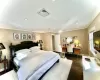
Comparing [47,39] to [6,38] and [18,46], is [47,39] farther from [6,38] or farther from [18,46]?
[6,38]

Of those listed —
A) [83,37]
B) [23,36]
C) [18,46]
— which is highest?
[23,36]

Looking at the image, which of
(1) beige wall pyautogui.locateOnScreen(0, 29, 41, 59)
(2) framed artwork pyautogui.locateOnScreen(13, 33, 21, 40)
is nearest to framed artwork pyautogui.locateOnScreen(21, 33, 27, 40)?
(2) framed artwork pyautogui.locateOnScreen(13, 33, 21, 40)

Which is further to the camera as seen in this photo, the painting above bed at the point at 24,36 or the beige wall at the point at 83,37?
the beige wall at the point at 83,37

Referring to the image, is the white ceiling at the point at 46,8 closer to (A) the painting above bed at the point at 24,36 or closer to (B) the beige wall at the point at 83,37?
(A) the painting above bed at the point at 24,36

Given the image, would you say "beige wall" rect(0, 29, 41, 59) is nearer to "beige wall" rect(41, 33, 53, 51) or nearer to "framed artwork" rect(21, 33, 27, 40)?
"framed artwork" rect(21, 33, 27, 40)

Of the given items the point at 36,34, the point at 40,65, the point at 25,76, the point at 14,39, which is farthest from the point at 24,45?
the point at 25,76

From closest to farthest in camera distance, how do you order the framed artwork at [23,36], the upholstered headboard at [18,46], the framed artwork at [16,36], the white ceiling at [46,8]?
the white ceiling at [46,8] < the upholstered headboard at [18,46] < the framed artwork at [16,36] < the framed artwork at [23,36]

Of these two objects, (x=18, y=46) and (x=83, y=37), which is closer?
(x=18, y=46)

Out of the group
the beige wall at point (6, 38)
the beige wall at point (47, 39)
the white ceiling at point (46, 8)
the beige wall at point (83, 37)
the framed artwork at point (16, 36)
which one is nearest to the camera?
the white ceiling at point (46, 8)

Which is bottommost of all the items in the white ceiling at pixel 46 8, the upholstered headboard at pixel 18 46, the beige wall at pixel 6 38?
the upholstered headboard at pixel 18 46

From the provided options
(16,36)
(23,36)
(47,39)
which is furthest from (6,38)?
(47,39)

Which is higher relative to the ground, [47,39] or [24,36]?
[24,36]

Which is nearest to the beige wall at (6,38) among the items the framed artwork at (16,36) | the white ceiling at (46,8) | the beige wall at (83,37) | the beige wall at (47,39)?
the framed artwork at (16,36)

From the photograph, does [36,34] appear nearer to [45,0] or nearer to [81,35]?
[81,35]
